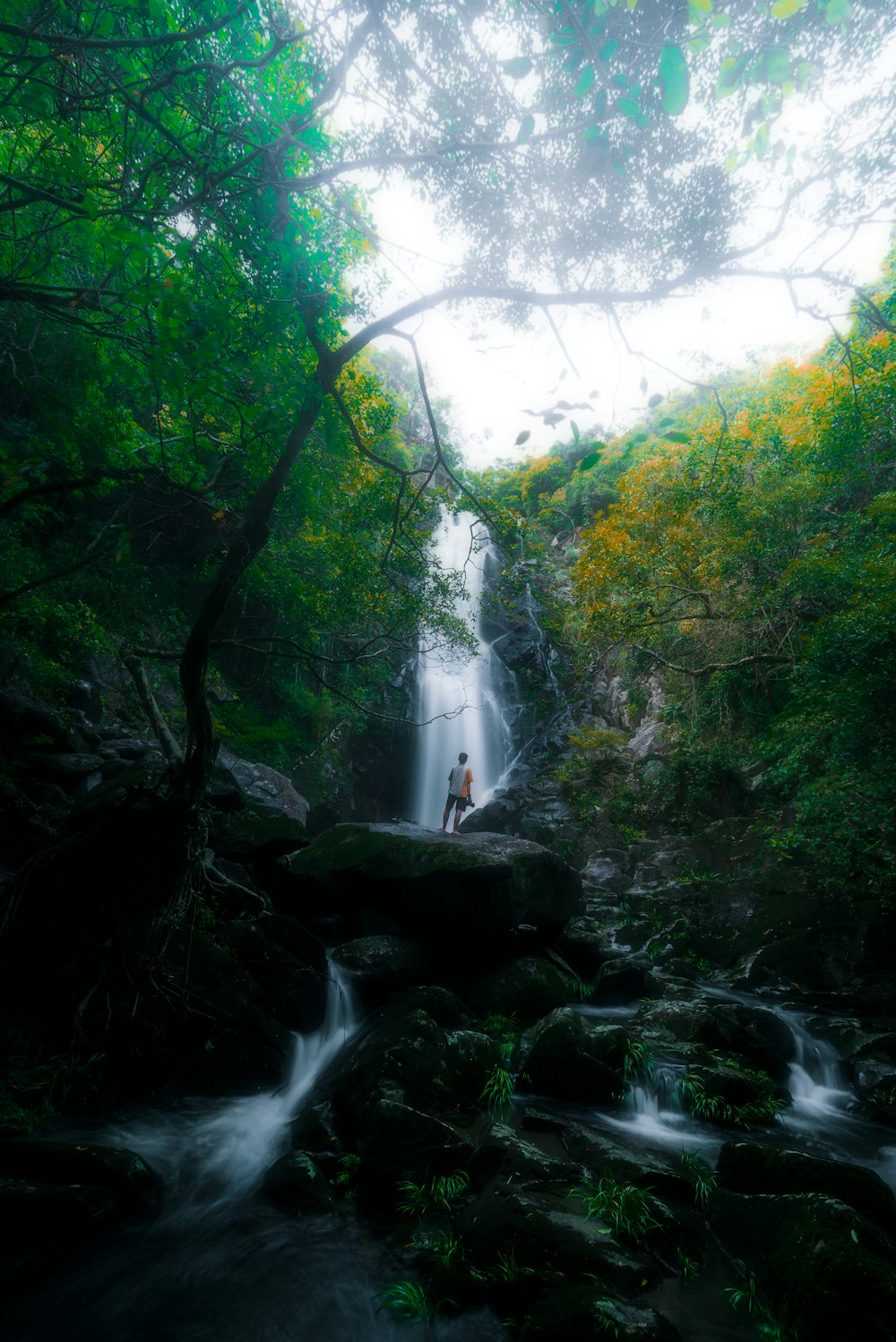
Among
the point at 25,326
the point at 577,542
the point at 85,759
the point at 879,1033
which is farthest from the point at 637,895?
the point at 577,542

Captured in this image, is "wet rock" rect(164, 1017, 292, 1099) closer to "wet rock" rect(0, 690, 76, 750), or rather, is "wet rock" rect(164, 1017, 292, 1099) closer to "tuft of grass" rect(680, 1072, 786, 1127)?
"tuft of grass" rect(680, 1072, 786, 1127)

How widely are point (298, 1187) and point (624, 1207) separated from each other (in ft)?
7.28

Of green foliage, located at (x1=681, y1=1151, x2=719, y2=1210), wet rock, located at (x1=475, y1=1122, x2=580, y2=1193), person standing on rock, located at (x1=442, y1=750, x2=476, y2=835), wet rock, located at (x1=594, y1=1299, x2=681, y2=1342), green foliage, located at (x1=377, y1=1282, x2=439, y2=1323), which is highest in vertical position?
person standing on rock, located at (x1=442, y1=750, x2=476, y2=835)

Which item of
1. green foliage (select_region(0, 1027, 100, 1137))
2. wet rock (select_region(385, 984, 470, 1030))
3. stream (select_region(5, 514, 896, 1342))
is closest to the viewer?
Answer: stream (select_region(5, 514, 896, 1342))

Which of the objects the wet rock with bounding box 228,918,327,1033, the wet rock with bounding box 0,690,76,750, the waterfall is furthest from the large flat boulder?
the waterfall

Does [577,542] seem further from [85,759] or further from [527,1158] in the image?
[527,1158]

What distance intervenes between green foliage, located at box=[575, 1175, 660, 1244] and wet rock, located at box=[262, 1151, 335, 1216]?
178cm

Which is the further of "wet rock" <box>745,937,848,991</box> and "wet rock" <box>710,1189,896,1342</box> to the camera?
"wet rock" <box>745,937,848,991</box>

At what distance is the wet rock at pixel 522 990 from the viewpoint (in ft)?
22.0

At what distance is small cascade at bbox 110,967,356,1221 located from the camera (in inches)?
156

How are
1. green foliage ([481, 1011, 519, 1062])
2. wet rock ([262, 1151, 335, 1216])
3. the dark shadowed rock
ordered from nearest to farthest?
the dark shadowed rock → wet rock ([262, 1151, 335, 1216]) → green foliage ([481, 1011, 519, 1062])

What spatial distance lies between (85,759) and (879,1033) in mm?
10354

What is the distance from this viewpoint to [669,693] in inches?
Result: 665

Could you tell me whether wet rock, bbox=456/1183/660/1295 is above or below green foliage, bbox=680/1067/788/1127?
below
